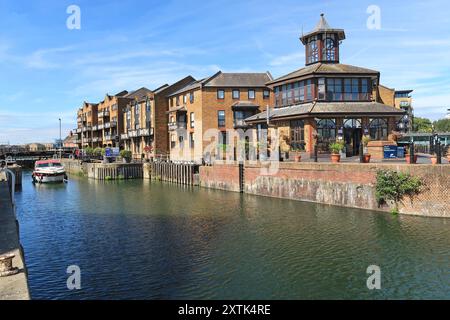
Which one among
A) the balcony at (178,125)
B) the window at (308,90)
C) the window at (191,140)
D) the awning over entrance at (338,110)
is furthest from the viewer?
the balcony at (178,125)

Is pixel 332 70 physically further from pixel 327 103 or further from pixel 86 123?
pixel 86 123

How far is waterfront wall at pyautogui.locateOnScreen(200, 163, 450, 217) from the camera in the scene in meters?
23.5

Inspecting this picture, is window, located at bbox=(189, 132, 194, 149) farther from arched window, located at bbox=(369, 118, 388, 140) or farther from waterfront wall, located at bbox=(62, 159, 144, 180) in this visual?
arched window, located at bbox=(369, 118, 388, 140)

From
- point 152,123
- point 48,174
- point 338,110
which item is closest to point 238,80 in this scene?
point 152,123

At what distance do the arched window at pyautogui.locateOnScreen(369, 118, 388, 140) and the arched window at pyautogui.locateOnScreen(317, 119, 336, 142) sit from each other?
3.83 metres

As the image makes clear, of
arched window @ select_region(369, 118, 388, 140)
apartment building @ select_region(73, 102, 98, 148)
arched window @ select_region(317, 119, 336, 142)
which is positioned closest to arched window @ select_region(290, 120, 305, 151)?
arched window @ select_region(317, 119, 336, 142)

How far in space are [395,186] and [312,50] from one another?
25.9m

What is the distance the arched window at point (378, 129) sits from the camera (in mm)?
39281

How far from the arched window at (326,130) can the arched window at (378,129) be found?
3.83m

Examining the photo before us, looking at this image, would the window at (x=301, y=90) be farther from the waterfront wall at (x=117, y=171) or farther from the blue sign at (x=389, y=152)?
the waterfront wall at (x=117, y=171)

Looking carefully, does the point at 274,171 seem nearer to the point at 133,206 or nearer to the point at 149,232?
the point at 133,206

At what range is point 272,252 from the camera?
18.1 m

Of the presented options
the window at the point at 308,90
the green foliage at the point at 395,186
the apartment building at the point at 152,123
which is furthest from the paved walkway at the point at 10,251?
the apartment building at the point at 152,123

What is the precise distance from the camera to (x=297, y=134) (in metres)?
40.8
